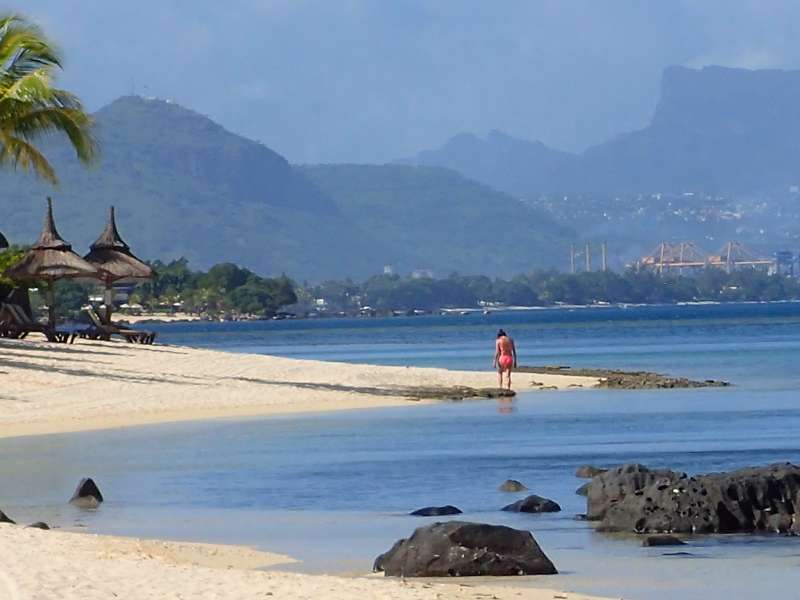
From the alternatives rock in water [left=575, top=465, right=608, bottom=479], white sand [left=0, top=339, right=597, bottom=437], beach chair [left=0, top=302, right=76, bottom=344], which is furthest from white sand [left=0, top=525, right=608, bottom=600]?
beach chair [left=0, top=302, right=76, bottom=344]

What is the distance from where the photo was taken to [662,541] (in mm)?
13789

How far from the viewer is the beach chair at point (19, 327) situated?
4338cm

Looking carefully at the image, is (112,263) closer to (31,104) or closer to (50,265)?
(50,265)

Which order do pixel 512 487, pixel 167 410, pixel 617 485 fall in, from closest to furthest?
pixel 617 485 → pixel 512 487 → pixel 167 410

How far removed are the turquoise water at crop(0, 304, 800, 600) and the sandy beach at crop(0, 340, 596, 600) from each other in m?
0.90

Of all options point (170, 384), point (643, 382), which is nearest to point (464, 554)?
point (170, 384)

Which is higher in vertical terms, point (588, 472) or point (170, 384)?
point (170, 384)

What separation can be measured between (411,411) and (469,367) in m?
20.0

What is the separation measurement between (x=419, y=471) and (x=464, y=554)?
786 cm

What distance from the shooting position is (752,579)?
12039mm

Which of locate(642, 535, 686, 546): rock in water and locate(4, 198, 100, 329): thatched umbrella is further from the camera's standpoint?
locate(4, 198, 100, 329): thatched umbrella

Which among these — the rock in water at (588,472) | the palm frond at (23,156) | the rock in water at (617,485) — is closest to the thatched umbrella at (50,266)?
the palm frond at (23,156)

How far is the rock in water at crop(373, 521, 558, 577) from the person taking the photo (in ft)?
39.9

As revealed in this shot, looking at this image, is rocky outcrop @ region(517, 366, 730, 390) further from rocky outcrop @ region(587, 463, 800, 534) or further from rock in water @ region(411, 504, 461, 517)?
rocky outcrop @ region(587, 463, 800, 534)
